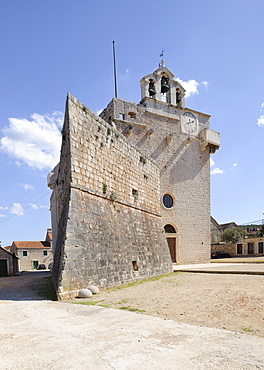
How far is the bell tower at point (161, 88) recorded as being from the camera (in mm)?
19922

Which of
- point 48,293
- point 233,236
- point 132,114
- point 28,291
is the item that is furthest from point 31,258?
point 48,293

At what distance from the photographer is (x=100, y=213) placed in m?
8.93

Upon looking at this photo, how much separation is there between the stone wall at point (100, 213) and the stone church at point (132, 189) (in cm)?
3

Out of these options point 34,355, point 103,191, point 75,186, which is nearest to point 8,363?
point 34,355

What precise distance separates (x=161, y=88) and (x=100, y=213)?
50.9 feet

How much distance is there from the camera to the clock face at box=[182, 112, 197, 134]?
21.6 meters

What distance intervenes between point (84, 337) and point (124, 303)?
8.54 ft

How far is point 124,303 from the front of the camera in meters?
5.84

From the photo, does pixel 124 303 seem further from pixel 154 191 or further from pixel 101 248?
pixel 154 191

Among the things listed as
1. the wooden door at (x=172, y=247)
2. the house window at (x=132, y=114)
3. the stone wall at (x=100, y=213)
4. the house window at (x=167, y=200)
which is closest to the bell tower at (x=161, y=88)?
the house window at (x=132, y=114)

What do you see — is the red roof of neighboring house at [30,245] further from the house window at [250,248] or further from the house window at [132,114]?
the house window at [250,248]

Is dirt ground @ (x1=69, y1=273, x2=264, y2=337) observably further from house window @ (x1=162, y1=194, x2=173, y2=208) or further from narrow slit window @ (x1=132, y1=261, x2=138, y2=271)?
A: house window @ (x1=162, y1=194, x2=173, y2=208)

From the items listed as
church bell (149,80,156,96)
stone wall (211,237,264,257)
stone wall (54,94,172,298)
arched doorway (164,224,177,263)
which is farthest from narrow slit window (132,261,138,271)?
stone wall (211,237,264,257)

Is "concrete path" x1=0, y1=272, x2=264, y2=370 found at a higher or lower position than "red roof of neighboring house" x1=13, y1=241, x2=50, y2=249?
higher
